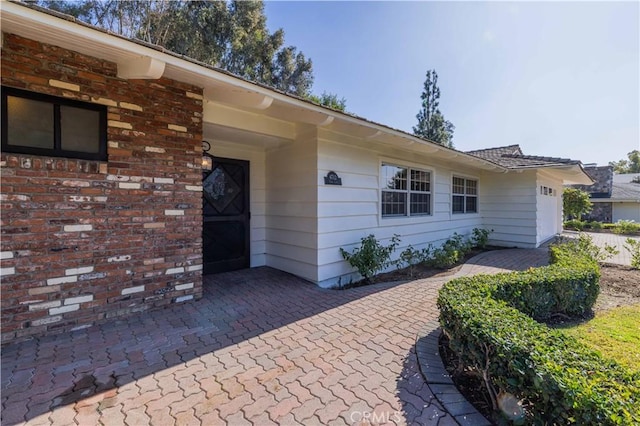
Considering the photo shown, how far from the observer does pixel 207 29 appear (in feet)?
43.0

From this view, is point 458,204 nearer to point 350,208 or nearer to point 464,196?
point 464,196

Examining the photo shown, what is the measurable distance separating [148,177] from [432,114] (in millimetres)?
27430

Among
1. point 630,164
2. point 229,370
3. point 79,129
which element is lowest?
point 229,370

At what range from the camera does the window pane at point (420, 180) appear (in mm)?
7236

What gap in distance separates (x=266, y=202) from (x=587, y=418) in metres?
5.55

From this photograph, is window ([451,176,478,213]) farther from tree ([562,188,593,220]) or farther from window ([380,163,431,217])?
tree ([562,188,593,220])

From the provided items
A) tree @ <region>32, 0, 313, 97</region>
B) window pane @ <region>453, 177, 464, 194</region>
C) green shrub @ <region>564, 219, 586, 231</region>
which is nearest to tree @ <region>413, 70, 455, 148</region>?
green shrub @ <region>564, 219, 586, 231</region>

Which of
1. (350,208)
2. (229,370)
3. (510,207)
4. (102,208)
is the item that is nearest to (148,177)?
(102,208)

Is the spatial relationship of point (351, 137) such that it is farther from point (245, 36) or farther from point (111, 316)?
point (245, 36)

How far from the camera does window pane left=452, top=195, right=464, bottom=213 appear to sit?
8.99m

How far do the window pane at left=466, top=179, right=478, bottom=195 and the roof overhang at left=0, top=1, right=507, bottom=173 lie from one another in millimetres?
4484

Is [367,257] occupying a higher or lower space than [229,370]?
higher

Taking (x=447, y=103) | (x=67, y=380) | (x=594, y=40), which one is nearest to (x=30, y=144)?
(x=67, y=380)

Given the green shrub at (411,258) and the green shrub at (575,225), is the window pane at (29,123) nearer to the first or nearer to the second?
the green shrub at (411,258)
